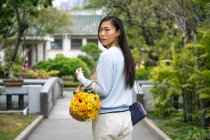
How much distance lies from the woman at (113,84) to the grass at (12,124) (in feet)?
19.0

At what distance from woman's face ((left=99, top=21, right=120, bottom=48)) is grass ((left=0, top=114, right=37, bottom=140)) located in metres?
5.83

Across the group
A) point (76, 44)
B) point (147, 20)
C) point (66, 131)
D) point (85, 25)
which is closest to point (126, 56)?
point (66, 131)

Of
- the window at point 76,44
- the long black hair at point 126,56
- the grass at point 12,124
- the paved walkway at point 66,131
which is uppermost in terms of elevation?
the long black hair at point 126,56

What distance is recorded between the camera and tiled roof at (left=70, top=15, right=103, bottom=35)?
186 feet

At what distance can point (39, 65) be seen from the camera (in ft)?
112

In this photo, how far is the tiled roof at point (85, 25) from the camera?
56.7 meters

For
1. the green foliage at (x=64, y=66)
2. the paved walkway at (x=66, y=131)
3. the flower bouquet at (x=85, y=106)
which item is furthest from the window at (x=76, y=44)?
the flower bouquet at (x=85, y=106)

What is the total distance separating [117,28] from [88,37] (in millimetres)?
52192

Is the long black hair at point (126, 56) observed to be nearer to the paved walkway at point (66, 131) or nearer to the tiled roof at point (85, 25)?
the paved walkway at point (66, 131)

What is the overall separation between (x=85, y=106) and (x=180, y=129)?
7.35 metres

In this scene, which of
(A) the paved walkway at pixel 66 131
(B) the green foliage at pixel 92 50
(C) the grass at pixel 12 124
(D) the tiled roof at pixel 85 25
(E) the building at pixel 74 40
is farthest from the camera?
(E) the building at pixel 74 40

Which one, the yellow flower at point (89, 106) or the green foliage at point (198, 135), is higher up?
the yellow flower at point (89, 106)

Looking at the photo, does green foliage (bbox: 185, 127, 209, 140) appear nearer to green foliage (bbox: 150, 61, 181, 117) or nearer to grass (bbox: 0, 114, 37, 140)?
green foliage (bbox: 150, 61, 181, 117)

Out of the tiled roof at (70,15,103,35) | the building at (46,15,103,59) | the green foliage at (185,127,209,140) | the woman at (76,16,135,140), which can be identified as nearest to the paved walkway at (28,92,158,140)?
the green foliage at (185,127,209,140)
